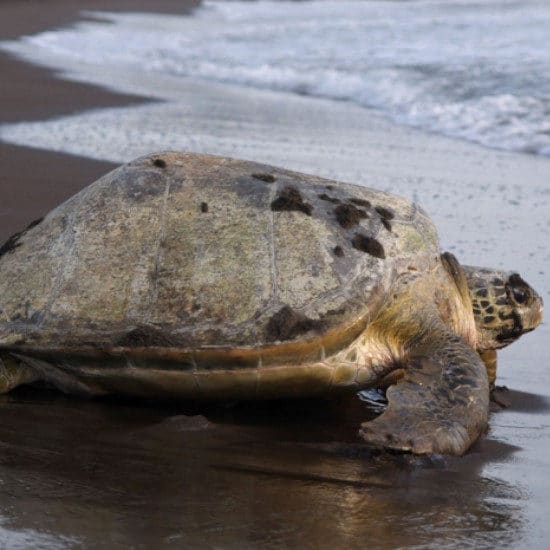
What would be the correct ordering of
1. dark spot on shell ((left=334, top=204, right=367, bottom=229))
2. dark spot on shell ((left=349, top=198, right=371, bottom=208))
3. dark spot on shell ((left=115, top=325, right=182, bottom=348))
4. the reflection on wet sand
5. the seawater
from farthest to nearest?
the seawater
dark spot on shell ((left=349, top=198, right=371, bottom=208))
dark spot on shell ((left=334, top=204, right=367, bottom=229))
dark spot on shell ((left=115, top=325, right=182, bottom=348))
the reflection on wet sand

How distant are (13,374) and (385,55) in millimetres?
11198

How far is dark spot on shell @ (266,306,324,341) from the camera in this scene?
366cm

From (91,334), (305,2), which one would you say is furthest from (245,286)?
(305,2)

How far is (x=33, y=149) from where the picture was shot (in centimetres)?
789

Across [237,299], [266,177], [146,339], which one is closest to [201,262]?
[237,299]

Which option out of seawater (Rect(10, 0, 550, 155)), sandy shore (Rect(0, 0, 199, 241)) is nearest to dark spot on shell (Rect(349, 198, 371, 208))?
sandy shore (Rect(0, 0, 199, 241))

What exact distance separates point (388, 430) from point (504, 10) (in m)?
19.0

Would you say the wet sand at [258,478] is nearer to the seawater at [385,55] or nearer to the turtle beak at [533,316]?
the turtle beak at [533,316]

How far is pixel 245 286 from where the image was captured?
12.4ft

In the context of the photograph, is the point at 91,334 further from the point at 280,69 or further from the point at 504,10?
the point at 504,10

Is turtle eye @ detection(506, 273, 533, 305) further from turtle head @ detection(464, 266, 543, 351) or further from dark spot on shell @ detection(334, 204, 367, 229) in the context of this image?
dark spot on shell @ detection(334, 204, 367, 229)

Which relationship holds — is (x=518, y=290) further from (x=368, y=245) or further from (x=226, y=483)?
(x=226, y=483)

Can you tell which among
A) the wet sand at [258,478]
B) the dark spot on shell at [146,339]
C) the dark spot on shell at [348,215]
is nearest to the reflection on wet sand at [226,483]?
the wet sand at [258,478]

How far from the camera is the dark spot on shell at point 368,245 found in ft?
13.0
